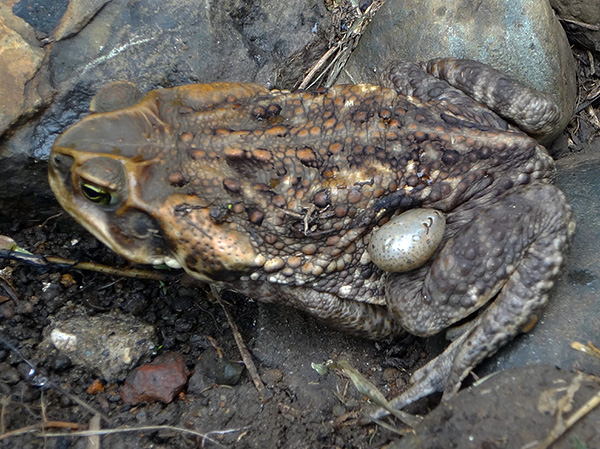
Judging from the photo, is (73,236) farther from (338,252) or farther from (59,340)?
(338,252)

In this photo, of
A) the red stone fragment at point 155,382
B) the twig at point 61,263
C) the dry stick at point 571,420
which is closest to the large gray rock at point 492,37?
the dry stick at point 571,420

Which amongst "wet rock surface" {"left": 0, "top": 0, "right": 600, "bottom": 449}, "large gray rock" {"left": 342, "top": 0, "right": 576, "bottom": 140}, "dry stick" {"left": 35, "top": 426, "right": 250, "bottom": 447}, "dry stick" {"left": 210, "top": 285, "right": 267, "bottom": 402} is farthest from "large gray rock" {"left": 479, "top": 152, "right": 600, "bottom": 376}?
"dry stick" {"left": 35, "top": 426, "right": 250, "bottom": 447}

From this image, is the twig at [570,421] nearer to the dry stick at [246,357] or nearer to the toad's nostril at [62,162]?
the dry stick at [246,357]

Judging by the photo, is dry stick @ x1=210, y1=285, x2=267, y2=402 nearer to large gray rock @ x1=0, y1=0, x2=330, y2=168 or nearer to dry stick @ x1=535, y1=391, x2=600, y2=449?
large gray rock @ x1=0, y1=0, x2=330, y2=168

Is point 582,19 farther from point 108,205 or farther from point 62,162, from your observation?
point 62,162

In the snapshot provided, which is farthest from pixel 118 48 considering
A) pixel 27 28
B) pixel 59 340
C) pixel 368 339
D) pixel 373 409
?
pixel 373 409

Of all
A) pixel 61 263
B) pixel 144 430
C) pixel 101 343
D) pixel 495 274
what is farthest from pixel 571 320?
pixel 61 263
